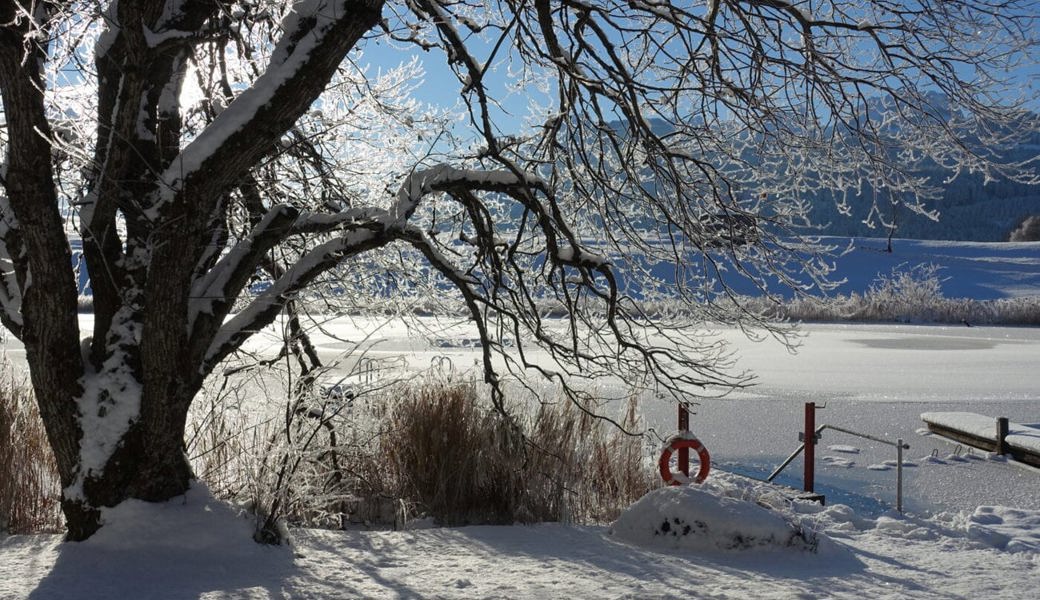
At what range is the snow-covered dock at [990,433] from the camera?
8.38 m

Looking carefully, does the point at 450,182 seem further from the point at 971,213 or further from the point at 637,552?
the point at 971,213

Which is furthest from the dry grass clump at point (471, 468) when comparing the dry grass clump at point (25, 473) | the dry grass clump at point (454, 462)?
the dry grass clump at point (25, 473)

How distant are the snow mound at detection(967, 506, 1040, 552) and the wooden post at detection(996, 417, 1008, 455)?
7.85 feet

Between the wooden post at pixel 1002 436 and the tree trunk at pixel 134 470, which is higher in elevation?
the tree trunk at pixel 134 470

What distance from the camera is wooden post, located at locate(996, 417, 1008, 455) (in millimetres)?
8672

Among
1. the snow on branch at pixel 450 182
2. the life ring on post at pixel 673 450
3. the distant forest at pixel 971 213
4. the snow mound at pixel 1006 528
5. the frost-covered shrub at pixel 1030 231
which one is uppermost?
the distant forest at pixel 971 213

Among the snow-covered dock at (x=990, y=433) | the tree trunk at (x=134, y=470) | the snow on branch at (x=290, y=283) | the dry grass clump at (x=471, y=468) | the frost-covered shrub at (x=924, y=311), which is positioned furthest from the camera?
the frost-covered shrub at (x=924, y=311)

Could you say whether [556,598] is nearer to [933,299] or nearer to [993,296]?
[933,299]

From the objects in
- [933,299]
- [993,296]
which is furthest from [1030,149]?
[933,299]

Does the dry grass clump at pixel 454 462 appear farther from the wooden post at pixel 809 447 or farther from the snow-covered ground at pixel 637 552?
the wooden post at pixel 809 447

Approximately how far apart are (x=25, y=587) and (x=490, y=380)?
2439 millimetres

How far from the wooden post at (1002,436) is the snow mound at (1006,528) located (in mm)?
2392

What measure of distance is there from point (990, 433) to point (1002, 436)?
147 millimetres

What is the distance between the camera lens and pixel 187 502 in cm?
449
